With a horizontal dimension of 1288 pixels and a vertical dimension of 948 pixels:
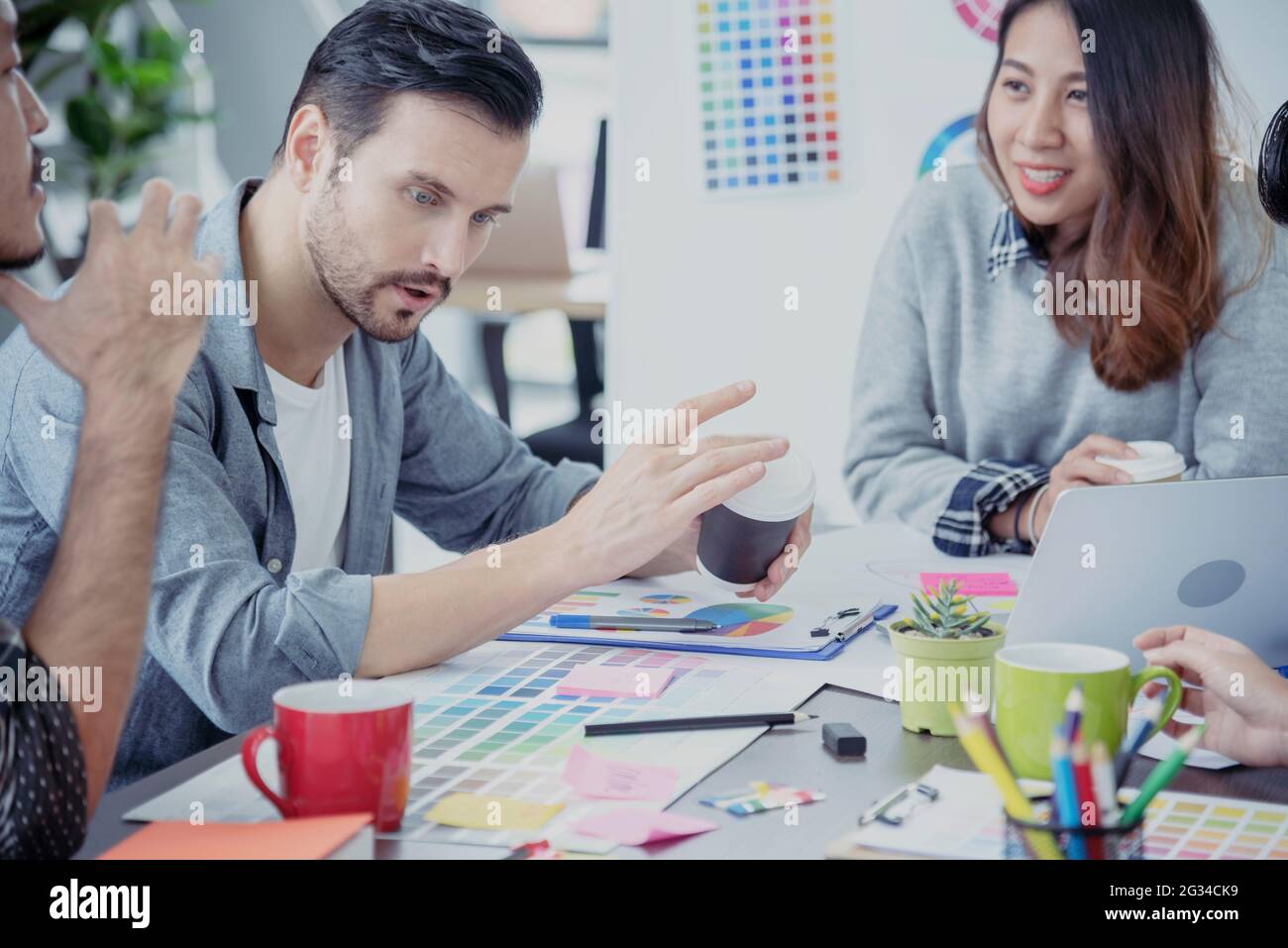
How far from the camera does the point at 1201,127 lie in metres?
1.87

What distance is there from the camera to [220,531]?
1.14 metres

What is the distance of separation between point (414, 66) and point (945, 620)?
0.79 metres

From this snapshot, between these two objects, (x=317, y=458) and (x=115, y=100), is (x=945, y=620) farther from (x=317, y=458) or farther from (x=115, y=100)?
(x=115, y=100)

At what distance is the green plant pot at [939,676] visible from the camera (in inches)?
38.9

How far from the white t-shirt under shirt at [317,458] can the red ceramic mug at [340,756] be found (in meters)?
0.65

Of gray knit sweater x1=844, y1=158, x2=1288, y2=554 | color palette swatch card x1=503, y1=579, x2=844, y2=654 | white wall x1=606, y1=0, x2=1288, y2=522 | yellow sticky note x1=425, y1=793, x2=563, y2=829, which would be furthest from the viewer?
white wall x1=606, y1=0, x2=1288, y2=522

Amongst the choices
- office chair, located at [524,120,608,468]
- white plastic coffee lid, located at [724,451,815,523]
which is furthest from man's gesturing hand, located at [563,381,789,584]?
office chair, located at [524,120,608,468]

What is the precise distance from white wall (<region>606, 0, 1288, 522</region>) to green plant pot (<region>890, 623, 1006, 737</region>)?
66.9 inches

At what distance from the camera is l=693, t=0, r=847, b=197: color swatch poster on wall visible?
2588 mm

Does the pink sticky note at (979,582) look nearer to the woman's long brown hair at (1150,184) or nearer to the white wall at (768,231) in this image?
the woman's long brown hair at (1150,184)

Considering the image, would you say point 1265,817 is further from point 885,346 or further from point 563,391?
point 563,391

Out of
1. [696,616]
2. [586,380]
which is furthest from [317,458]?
[586,380]

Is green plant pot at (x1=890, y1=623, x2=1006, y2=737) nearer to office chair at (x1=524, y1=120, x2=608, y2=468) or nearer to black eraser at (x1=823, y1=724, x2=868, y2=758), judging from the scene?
black eraser at (x1=823, y1=724, x2=868, y2=758)
